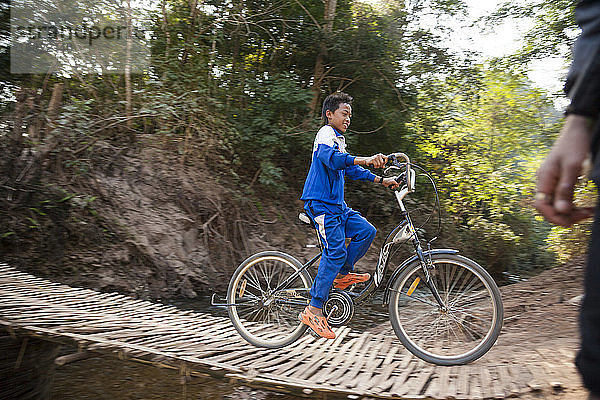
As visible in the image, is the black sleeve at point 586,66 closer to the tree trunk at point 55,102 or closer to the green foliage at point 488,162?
the tree trunk at point 55,102

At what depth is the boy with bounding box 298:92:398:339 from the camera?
2.92 meters

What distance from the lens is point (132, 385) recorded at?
5066 mm

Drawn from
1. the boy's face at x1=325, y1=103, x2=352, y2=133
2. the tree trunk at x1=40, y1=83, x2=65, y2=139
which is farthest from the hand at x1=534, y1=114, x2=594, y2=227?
the tree trunk at x1=40, y1=83, x2=65, y2=139

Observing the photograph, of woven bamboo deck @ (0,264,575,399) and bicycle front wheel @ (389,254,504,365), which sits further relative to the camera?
bicycle front wheel @ (389,254,504,365)

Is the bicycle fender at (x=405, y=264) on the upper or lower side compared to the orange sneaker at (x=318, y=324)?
upper

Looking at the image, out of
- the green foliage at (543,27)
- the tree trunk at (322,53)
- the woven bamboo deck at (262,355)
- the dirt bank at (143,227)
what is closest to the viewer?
the woven bamboo deck at (262,355)

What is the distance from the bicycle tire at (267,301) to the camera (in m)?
3.25

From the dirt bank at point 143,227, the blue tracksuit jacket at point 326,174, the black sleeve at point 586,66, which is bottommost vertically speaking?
the dirt bank at point 143,227

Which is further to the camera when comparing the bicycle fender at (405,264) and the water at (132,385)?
the water at (132,385)

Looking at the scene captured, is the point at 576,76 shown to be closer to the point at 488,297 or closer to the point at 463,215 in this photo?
the point at 488,297

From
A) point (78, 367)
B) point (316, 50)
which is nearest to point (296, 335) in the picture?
point (78, 367)

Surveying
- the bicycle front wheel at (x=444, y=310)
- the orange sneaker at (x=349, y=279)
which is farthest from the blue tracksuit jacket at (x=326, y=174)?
the bicycle front wheel at (x=444, y=310)

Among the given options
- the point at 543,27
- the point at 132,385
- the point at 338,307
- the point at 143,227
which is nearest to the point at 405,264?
the point at 338,307

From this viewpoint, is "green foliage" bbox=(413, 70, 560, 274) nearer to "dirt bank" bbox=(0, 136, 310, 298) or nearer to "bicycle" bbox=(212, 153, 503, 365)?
"dirt bank" bbox=(0, 136, 310, 298)
